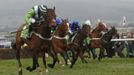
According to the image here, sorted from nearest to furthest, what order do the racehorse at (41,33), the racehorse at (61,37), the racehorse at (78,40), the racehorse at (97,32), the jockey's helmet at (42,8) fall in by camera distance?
Result: the racehorse at (41,33) < the jockey's helmet at (42,8) < the racehorse at (78,40) < the racehorse at (61,37) < the racehorse at (97,32)

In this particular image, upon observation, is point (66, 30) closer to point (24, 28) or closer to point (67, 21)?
point (67, 21)

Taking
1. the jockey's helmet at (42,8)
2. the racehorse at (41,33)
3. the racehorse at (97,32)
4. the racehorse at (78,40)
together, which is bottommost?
the racehorse at (97,32)

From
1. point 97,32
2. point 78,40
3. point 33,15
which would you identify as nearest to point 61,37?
point 78,40

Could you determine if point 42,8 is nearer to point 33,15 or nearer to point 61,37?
point 33,15

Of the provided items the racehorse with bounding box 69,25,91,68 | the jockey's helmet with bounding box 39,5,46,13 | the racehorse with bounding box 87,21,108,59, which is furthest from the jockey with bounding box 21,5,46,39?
the racehorse with bounding box 87,21,108,59

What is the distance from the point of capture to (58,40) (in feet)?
81.4

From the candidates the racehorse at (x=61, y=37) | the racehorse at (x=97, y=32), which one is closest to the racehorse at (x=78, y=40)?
the racehorse at (x=61, y=37)

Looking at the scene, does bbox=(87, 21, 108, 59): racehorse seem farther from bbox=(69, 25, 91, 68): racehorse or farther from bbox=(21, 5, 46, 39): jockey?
bbox=(21, 5, 46, 39): jockey

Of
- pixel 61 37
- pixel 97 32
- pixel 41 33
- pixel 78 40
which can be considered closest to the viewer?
pixel 41 33

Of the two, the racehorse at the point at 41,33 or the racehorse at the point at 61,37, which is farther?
the racehorse at the point at 61,37

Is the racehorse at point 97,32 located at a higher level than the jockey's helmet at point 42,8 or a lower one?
lower

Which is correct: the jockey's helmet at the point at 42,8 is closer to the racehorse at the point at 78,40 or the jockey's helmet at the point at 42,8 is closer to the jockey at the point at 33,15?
the jockey at the point at 33,15

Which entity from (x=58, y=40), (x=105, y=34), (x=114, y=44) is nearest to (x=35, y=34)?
(x=58, y=40)

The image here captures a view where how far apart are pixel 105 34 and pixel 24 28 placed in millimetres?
13066
